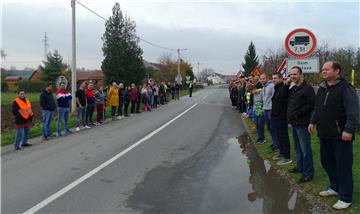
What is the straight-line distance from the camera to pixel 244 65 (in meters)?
83.2

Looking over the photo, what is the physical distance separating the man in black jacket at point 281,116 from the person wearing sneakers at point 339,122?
2460 millimetres

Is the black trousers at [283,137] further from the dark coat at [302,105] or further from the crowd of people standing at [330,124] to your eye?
the dark coat at [302,105]

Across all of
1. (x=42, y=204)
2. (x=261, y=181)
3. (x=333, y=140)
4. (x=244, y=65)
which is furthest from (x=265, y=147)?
(x=244, y=65)

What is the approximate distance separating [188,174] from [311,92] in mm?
2723

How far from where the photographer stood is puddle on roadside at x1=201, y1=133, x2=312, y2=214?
5.66 metres

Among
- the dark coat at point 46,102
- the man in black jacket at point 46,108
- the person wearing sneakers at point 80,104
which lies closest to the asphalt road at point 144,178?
the man in black jacket at point 46,108

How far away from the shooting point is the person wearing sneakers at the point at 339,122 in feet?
17.4

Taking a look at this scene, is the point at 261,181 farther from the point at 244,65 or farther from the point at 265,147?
the point at 244,65

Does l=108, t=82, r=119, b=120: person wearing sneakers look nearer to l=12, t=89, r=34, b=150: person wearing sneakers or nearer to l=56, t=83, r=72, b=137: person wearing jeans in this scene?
l=56, t=83, r=72, b=137: person wearing jeans

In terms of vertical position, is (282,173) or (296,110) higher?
(296,110)

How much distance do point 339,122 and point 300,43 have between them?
15.2 feet

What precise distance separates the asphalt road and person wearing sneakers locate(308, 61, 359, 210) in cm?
64

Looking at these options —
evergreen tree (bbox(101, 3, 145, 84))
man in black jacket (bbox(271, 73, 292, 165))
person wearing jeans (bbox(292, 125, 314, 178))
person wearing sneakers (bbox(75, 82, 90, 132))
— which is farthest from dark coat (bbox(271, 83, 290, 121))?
evergreen tree (bbox(101, 3, 145, 84))

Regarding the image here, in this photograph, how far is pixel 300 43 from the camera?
970 centimetres
